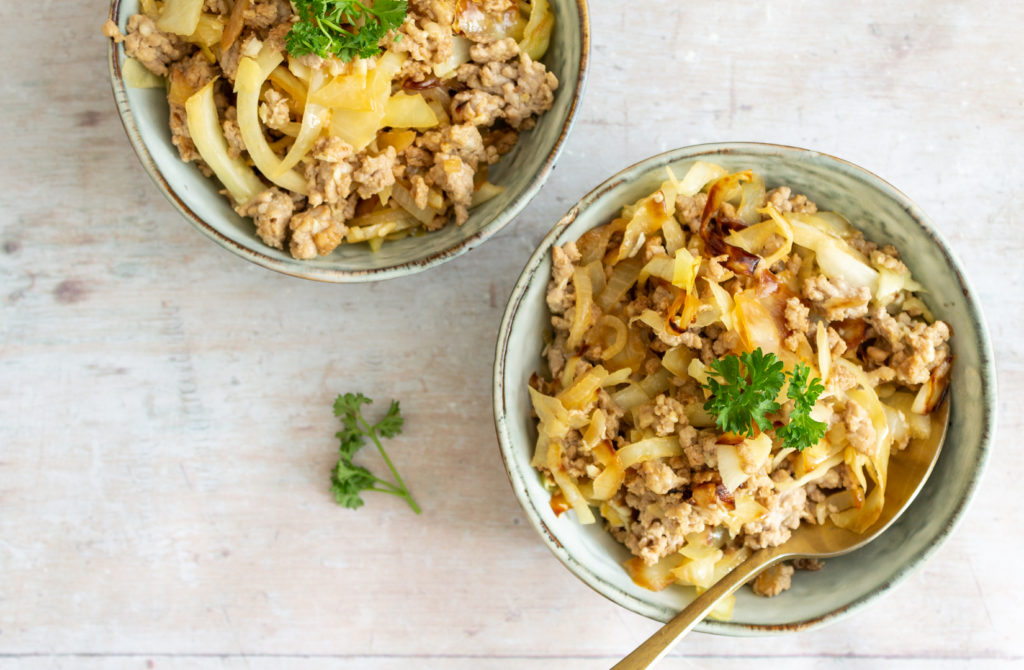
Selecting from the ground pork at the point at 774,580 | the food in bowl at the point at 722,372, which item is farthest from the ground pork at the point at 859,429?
the ground pork at the point at 774,580

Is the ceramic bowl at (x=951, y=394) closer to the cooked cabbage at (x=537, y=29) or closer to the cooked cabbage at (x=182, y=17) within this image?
the cooked cabbage at (x=537, y=29)

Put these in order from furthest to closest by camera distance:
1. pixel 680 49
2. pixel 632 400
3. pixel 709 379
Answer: pixel 680 49 → pixel 632 400 → pixel 709 379

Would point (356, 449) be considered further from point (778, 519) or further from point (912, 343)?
point (912, 343)

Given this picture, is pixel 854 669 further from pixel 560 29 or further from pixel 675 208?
pixel 560 29

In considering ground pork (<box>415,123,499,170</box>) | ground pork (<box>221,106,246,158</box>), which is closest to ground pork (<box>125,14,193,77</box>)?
ground pork (<box>221,106,246,158</box>)

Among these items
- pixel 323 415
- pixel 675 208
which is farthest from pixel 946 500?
pixel 323 415

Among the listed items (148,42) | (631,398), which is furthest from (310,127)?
(631,398)

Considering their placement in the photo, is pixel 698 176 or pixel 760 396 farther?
pixel 698 176

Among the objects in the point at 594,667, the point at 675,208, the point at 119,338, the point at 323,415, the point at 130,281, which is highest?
the point at 675,208
